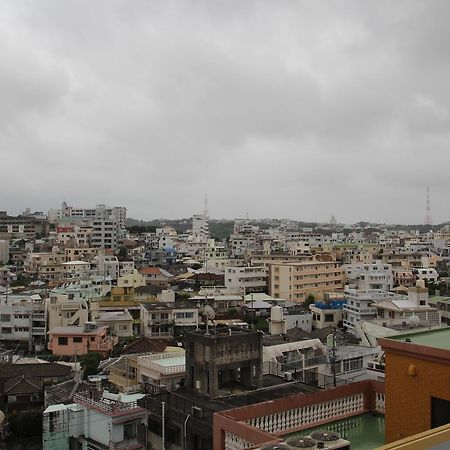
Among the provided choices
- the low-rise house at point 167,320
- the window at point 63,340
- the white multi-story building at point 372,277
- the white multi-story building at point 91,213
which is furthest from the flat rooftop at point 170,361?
the white multi-story building at point 91,213

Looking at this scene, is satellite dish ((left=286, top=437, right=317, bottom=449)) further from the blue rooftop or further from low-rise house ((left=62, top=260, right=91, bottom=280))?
low-rise house ((left=62, top=260, right=91, bottom=280))

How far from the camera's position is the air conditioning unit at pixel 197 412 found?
13.1 metres

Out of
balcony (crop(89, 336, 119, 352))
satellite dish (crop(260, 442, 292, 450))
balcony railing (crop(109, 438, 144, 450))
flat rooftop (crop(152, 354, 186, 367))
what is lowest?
balcony railing (crop(109, 438, 144, 450))

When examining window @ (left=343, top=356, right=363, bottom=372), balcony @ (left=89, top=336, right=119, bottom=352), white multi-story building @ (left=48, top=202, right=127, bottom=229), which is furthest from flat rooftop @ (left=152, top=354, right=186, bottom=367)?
white multi-story building @ (left=48, top=202, right=127, bottom=229)

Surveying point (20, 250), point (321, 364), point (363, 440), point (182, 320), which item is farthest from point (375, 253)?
point (363, 440)

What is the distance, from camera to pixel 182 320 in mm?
36844

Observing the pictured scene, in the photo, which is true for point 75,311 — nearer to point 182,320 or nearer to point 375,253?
point 182,320

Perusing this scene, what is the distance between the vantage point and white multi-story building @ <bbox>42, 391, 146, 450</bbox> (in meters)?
17.1

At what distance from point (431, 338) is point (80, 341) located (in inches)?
1082

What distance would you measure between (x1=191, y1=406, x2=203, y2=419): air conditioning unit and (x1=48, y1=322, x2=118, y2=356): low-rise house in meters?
18.8

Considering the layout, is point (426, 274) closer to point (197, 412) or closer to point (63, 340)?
point (63, 340)

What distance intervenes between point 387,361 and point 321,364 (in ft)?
54.8

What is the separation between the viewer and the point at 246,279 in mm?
51000

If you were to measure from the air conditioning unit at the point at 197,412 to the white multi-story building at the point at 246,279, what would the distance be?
3636 cm
